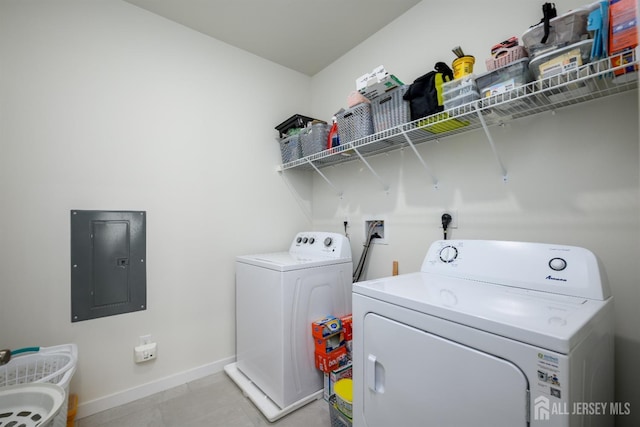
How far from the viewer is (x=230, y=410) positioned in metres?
1.70

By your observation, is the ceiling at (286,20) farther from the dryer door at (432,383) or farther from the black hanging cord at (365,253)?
the dryer door at (432,383)

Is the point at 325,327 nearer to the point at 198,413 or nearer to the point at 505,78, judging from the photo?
the point at 198,413

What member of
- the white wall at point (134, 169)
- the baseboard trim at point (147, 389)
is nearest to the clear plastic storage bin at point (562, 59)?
the white wall at point (134, 169)

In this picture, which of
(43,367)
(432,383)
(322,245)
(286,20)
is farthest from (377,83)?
(43,367)

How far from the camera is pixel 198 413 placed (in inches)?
65.6

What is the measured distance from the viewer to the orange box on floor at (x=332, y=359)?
170 cm

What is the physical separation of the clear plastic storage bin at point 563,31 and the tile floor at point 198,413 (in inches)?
82.9

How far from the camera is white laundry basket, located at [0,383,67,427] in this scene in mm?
1054

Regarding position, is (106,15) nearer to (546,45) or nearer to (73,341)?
(73,341)

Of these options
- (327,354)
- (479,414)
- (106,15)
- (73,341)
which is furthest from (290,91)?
(479,414)

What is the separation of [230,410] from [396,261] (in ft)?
4.68

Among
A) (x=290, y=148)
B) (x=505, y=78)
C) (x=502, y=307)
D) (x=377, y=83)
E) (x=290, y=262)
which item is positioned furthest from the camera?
(x=290, y=148)

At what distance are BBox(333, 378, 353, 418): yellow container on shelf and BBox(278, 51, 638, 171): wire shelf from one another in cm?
143

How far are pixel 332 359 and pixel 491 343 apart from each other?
1188 millimetres
